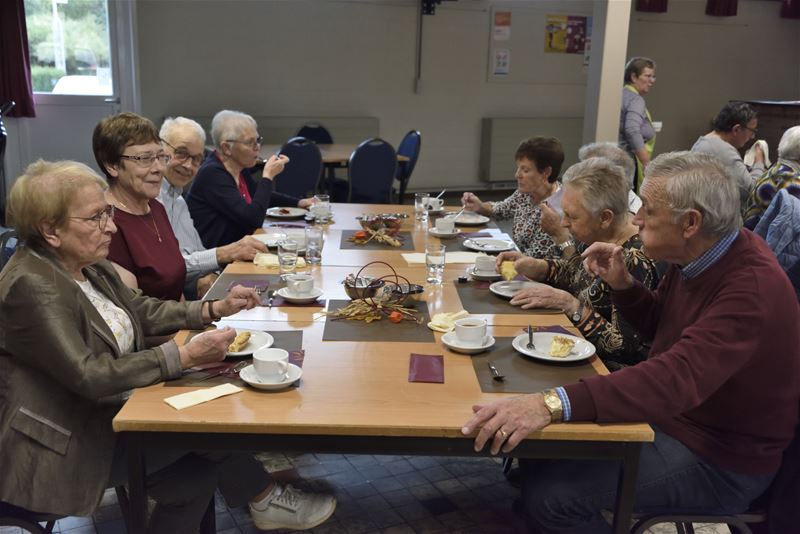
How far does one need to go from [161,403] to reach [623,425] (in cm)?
102

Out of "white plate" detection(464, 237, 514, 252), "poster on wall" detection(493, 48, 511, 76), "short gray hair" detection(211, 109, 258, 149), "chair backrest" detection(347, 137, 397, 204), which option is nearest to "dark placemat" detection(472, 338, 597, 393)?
"white plate" detection(464, 237, 514, 252)

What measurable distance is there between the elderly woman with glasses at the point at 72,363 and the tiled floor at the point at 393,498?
651 mm

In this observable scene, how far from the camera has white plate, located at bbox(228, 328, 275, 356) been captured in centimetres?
199

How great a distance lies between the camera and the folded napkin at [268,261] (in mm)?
2957

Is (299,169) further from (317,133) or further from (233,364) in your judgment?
(233,364)

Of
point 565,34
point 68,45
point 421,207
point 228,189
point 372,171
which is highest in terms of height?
point 565,34

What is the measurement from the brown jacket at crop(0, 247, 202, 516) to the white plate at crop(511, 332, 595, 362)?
0.89 meters

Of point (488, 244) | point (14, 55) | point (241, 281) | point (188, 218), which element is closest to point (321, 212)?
point (188, 218)

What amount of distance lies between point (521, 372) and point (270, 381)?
62cm

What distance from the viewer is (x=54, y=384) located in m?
1.78

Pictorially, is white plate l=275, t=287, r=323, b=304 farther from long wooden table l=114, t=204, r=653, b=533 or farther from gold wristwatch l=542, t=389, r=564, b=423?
gold wristwatch l=542, t=389, r=564, b=423

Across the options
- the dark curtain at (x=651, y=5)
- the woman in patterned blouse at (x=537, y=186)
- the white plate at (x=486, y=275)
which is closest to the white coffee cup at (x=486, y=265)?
the white plate at (x=486, y=275)

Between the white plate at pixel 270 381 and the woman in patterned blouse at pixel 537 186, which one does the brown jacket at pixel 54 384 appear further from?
the woman in patterned blouse at pixel 537 186

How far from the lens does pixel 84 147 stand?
7254 millimetres
